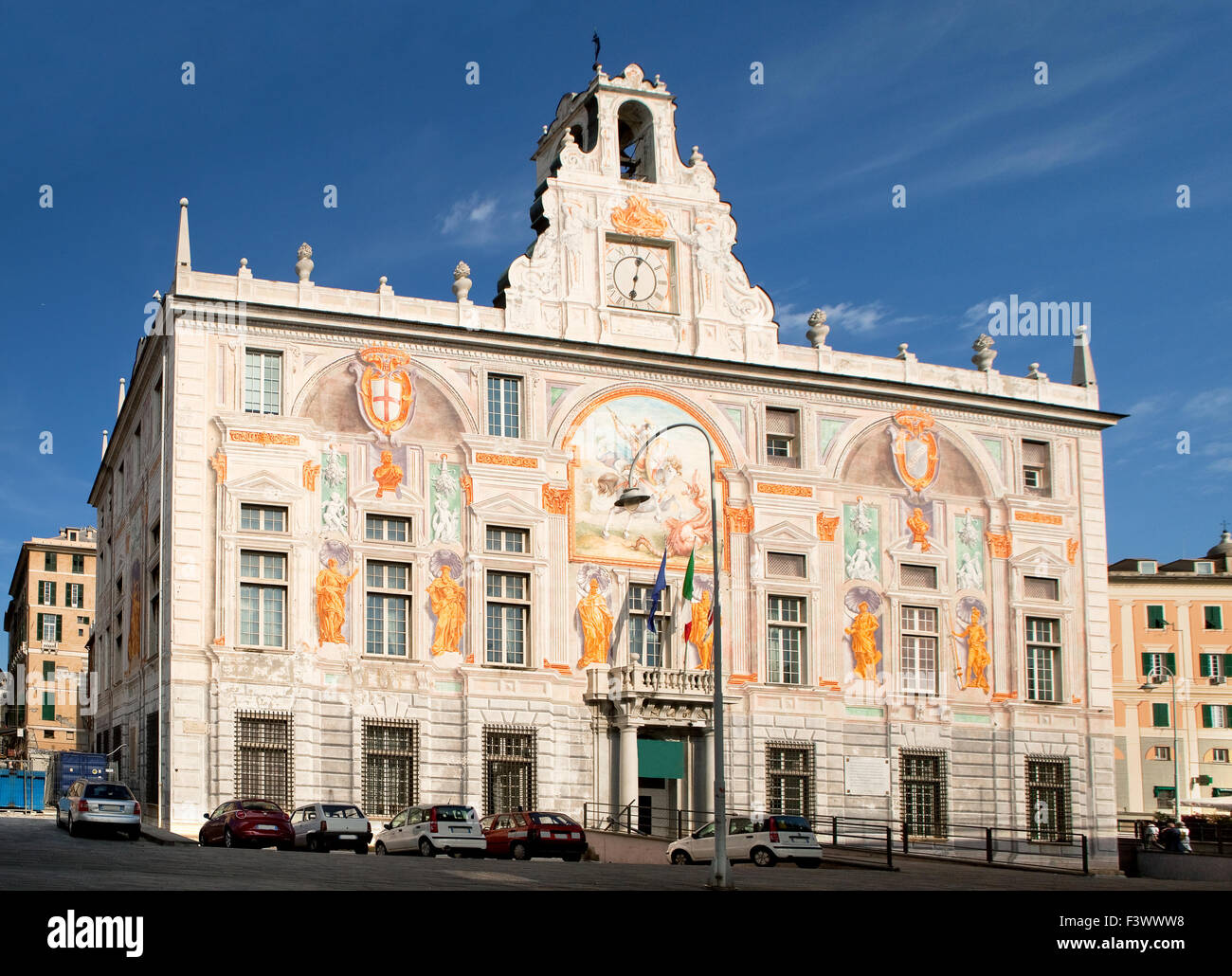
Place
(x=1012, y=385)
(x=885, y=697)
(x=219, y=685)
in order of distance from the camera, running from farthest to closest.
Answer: (x=1012, y=385)
(x=885, y=697)
(x=219, y=685)

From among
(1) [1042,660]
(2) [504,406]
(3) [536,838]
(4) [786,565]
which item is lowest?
(3) [536,838]

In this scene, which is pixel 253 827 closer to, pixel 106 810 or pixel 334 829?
pixel 334 829

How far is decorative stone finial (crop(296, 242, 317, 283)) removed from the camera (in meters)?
51.6

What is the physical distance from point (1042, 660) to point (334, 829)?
91.2 feet

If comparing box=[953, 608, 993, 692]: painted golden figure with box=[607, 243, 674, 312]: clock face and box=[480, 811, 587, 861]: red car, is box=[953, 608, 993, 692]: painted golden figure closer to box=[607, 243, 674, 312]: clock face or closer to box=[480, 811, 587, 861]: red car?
box=[607, 243, 674, 312]: clock face

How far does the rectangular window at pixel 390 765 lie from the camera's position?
163 ft

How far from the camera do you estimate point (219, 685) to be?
4806cm

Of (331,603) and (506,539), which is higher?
(506,539)

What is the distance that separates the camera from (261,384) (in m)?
50.7

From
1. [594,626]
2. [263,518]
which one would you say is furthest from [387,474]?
[594,626]

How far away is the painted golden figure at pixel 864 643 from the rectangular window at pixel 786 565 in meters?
2.47
